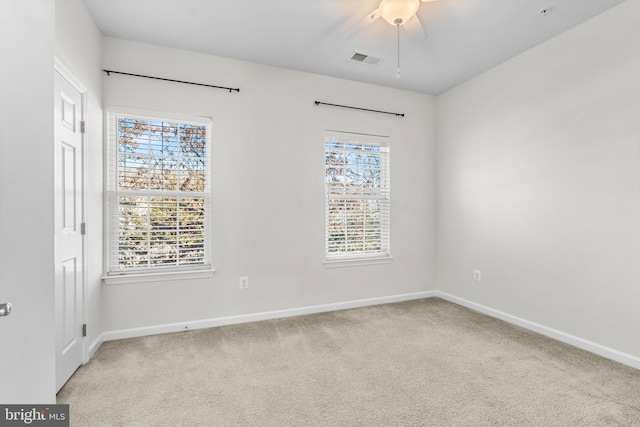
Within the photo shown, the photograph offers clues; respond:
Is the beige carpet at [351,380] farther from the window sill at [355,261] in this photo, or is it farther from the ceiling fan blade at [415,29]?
the ceiling fan blade at [415,29]

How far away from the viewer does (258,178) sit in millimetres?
3424

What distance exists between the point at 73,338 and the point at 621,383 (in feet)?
13.1

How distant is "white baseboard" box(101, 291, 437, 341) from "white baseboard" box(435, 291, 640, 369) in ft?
2.48

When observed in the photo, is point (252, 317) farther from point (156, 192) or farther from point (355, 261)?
point (156, 192)

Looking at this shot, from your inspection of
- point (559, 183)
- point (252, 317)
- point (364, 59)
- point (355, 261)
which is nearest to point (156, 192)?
point (252, 317)

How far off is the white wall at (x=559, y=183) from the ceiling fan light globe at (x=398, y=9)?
1.71 metres

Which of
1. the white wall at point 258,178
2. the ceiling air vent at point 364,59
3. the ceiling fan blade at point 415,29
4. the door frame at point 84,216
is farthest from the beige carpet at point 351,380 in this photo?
the ceiling air vent at point 364,59

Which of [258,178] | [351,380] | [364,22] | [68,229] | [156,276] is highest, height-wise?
[364,22]

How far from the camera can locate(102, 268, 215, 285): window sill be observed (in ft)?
9.53

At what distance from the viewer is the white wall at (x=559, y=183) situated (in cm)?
246

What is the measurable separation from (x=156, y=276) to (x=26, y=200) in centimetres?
208

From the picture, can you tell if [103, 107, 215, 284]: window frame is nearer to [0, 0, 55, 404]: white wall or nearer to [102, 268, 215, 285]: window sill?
[102, 268, 215, 285]: window sill

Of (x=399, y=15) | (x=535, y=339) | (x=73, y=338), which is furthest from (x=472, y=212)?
(x=73, y=338)

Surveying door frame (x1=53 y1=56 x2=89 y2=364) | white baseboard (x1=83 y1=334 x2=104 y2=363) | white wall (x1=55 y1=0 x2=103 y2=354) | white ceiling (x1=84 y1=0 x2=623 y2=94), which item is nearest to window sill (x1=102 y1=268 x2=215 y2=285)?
white wall (x1=55 y1=0 x2=103 y2=354)
